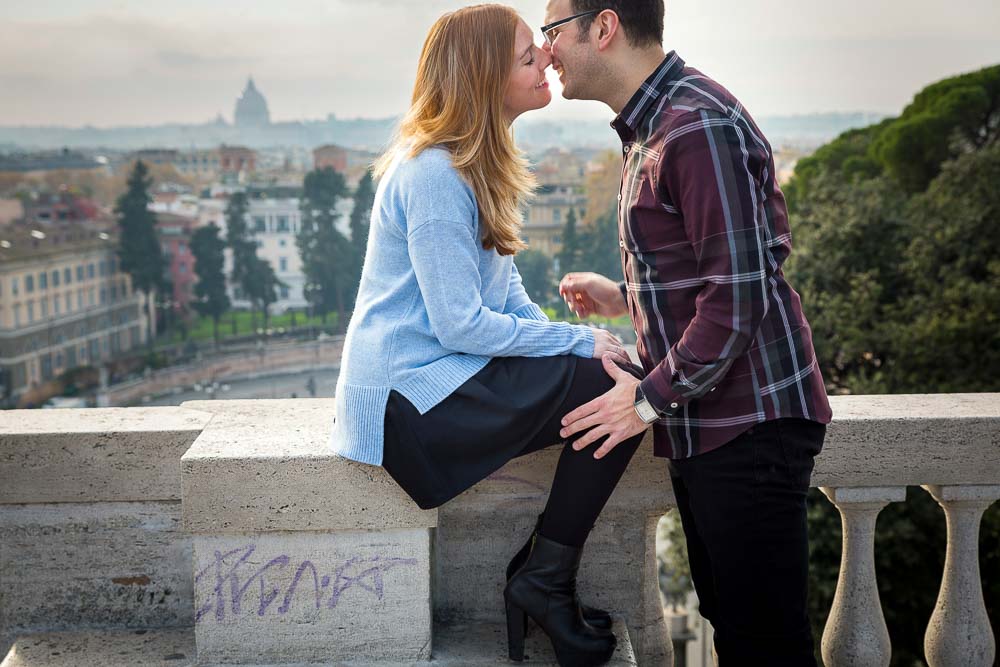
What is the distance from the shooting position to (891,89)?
7350 centimetres

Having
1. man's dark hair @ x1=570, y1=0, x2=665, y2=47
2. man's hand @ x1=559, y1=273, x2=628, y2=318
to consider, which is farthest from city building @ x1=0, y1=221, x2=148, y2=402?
man's dark hair @ x1=570, y1=0, x2=665, y2=47

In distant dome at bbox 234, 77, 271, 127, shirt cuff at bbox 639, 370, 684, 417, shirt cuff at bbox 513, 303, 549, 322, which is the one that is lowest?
shirt cuff at bbox 639, 370, 684, 417

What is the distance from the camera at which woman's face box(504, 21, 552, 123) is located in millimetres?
2061

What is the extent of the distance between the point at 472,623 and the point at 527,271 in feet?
151

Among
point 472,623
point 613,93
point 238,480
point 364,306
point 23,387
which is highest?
point 613,93

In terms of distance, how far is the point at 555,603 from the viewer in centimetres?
209

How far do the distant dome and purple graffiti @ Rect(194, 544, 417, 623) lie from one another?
275ft

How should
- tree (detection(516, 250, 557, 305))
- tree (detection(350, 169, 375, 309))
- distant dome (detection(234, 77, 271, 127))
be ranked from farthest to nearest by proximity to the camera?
1. distant dome (detection(234, 77, 271, 127))
2. tree (detection(350, 169, 375, 309))
3. tree (detection(516, 250, 557, 305))

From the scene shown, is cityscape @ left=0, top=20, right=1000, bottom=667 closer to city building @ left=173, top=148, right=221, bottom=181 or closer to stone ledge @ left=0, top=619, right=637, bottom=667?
stone ledge @ left=0, top=619, right=637, bottom=667

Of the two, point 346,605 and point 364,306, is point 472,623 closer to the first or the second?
point 346,605

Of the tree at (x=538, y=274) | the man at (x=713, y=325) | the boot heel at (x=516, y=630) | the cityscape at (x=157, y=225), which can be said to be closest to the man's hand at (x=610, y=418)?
the man at (x=713, y=325)

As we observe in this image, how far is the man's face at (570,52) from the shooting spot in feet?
6.56

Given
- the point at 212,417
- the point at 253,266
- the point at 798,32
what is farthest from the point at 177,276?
the point at 212,417

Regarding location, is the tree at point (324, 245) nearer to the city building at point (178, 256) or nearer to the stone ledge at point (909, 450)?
the city building at point (178, 256)
